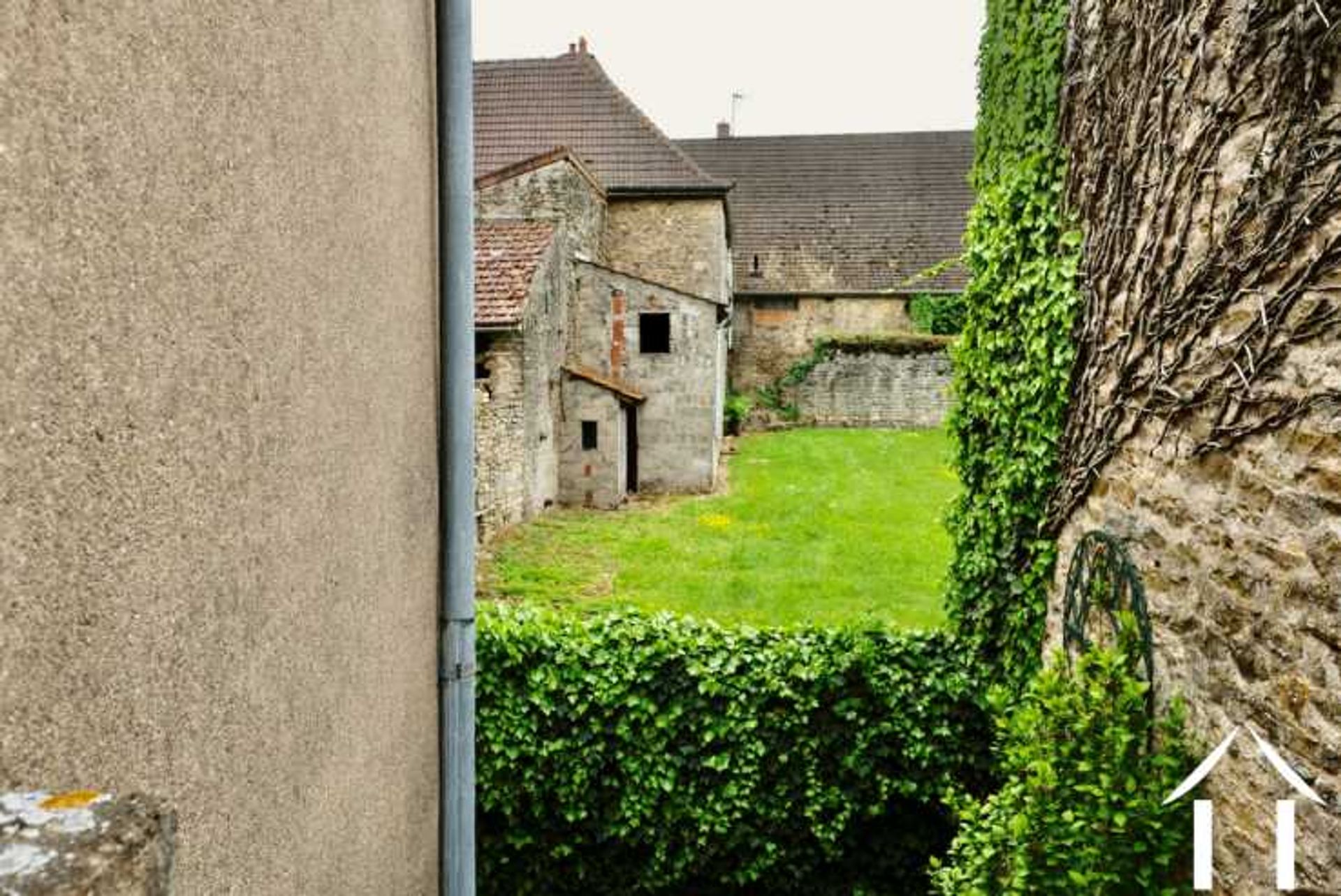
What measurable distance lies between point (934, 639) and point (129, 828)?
18.2 feet

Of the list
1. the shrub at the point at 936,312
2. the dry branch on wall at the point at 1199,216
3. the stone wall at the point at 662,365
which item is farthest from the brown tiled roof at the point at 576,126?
the dry branch on wall at the point at 1199,216

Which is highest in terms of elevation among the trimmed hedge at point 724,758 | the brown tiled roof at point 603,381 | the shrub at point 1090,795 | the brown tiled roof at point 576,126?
the brown tiled roof at point 576,126

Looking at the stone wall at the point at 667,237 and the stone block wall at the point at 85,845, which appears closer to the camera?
the stone block wall at the point at 85,845

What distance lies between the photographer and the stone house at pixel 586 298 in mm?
14562

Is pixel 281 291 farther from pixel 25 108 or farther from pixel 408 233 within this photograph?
pixel 408 233

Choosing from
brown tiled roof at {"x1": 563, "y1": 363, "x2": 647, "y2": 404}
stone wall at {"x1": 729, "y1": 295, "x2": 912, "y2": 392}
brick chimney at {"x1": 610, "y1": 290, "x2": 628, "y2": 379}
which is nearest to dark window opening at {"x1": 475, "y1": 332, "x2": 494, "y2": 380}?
brown tiled roof at {"x1": 563, "y1": 363, "x2": 647, "y2": 404}

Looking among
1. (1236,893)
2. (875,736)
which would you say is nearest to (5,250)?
(1236,893)

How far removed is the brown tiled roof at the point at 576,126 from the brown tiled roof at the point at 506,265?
5638 mm

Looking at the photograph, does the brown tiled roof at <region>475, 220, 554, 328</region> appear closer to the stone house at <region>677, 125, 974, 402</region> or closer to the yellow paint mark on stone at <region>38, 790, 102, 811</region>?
the yellow paint mark on stone at <region>38, 790, 102, 811</region>

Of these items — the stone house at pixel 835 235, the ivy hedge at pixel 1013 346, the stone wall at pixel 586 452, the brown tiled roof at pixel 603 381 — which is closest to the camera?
the ivy hedge at pixel 1013 346

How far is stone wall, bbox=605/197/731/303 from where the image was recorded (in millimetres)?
21938

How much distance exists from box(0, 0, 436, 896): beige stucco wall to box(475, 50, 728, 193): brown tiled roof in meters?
19.2

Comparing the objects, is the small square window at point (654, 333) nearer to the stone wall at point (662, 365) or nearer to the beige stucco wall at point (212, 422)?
the stone wall at point (662, 365)

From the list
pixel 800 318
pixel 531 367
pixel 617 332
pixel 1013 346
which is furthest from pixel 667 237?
pixel 1013 346
